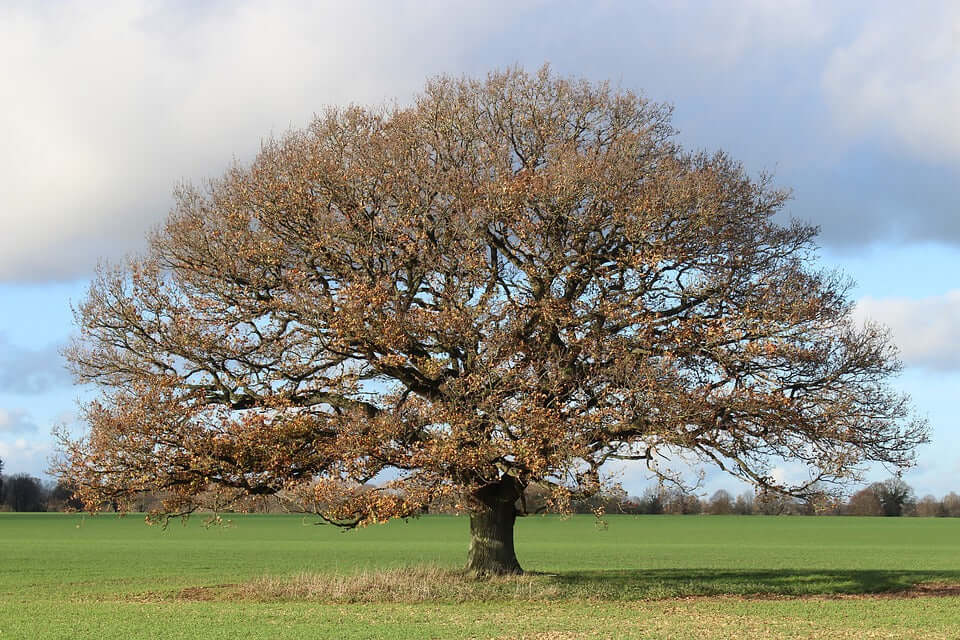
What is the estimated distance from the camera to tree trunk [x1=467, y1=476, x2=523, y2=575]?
29.4 m

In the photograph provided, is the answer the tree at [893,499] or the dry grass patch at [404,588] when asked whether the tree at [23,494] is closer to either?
the tree at [893,499]

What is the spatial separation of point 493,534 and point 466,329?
26.1 ft

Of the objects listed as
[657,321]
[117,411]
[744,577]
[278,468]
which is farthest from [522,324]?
[744,577]

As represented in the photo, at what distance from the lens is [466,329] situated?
25.0 m

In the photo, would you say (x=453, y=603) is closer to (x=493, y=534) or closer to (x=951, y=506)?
(x=493, y=534)

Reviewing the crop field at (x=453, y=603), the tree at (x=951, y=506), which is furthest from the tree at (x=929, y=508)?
the crop field at (x=453, y=603)

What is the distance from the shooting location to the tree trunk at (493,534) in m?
29.4

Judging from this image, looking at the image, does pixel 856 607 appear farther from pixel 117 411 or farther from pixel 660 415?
pixel 117 411

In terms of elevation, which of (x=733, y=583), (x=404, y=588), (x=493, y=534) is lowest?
(x=733, y=583)

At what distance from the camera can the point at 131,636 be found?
802 inches

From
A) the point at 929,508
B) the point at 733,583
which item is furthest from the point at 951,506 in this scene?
the point at 733,583

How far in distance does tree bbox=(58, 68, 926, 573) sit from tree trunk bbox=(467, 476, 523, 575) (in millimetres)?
79

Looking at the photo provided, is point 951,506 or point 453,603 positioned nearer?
point 453,603

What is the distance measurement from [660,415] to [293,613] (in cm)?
1062
